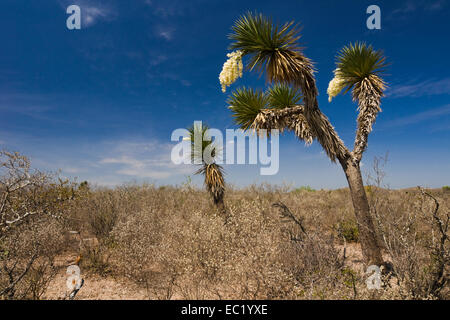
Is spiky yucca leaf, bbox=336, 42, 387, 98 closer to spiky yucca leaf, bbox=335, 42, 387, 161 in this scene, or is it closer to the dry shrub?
spiky yucca leaf, bbox=335, 42, 387, 161

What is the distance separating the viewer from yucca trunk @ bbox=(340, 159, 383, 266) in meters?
5.85

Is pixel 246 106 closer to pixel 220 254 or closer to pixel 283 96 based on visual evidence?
pixel 283 96

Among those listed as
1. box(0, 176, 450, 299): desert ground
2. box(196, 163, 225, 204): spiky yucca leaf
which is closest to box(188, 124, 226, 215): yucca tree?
box(196, 163, 225, 204): spiky yucca leaf

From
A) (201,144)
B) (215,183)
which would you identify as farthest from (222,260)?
(201,144)

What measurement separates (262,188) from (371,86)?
27.9 feet

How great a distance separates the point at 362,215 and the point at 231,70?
4.98 metres

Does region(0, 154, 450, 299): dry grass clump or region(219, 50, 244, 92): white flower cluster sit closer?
region(0, 154, 450, 299): dry grass clump

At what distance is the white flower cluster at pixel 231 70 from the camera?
6426 millimetres


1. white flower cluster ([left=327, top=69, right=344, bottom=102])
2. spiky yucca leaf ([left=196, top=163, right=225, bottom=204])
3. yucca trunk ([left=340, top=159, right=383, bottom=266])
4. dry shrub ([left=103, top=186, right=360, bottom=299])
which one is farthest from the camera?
spiky yucca leaf ([left=196, top=163, right=225, bottom=204])

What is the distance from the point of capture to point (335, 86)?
7.29m

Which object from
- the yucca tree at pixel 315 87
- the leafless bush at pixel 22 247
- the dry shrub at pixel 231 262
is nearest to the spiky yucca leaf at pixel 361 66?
the yucca tree at pixel 315 87

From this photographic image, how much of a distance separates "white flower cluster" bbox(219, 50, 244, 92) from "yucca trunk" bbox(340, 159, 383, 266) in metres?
3.64
